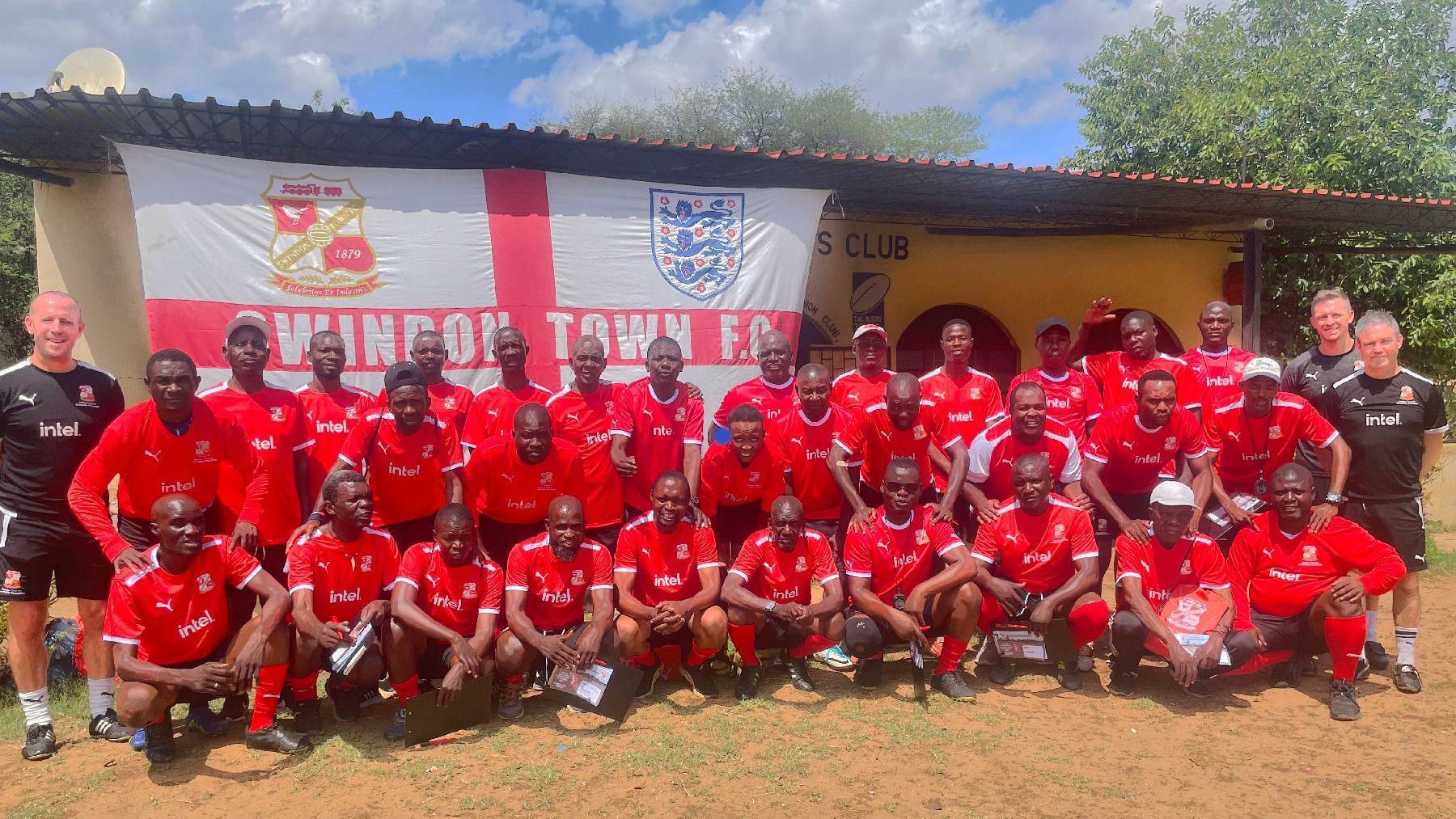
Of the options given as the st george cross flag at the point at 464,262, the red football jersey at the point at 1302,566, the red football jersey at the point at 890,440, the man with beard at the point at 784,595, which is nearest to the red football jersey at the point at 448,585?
the man with beard at the point at 784,595

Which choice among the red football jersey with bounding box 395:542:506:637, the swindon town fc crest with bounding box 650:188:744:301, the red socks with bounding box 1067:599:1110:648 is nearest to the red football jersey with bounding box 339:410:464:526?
the red football jersey with bounding box 395:542:506:637

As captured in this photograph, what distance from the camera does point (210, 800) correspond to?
346 centimetres

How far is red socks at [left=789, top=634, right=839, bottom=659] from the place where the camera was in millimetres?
4582

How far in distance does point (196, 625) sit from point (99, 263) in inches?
176

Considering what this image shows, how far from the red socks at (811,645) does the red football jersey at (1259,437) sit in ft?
7.92

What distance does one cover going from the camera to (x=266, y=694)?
3922 millimetres

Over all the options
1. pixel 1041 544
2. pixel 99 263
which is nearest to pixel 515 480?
pixel 1041 544

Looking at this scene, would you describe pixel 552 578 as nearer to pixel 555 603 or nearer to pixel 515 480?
pixel 555 603

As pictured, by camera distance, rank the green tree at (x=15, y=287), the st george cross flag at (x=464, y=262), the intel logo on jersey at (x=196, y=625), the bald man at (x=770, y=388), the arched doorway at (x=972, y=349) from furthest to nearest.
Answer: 1. the green tree at (x=15, y=287)
2. the arched doorway at (x=972, y=349)
3. the st george cross flag at (x=464, y=262)
4. the bald man at (x=770, y=388)
5. the intel logo on jersey at (x=196, y=625)

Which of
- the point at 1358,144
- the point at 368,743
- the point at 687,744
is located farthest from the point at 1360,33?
the point at 368,743

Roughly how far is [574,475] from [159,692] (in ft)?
6.54

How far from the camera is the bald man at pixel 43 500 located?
3.86 m

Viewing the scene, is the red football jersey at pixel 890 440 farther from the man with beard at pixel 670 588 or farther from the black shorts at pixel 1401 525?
the black shorts at pixel 1401 525

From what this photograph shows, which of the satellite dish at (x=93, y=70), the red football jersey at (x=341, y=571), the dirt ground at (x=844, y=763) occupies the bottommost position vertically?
the dirt ground at (x=844, y=763)
